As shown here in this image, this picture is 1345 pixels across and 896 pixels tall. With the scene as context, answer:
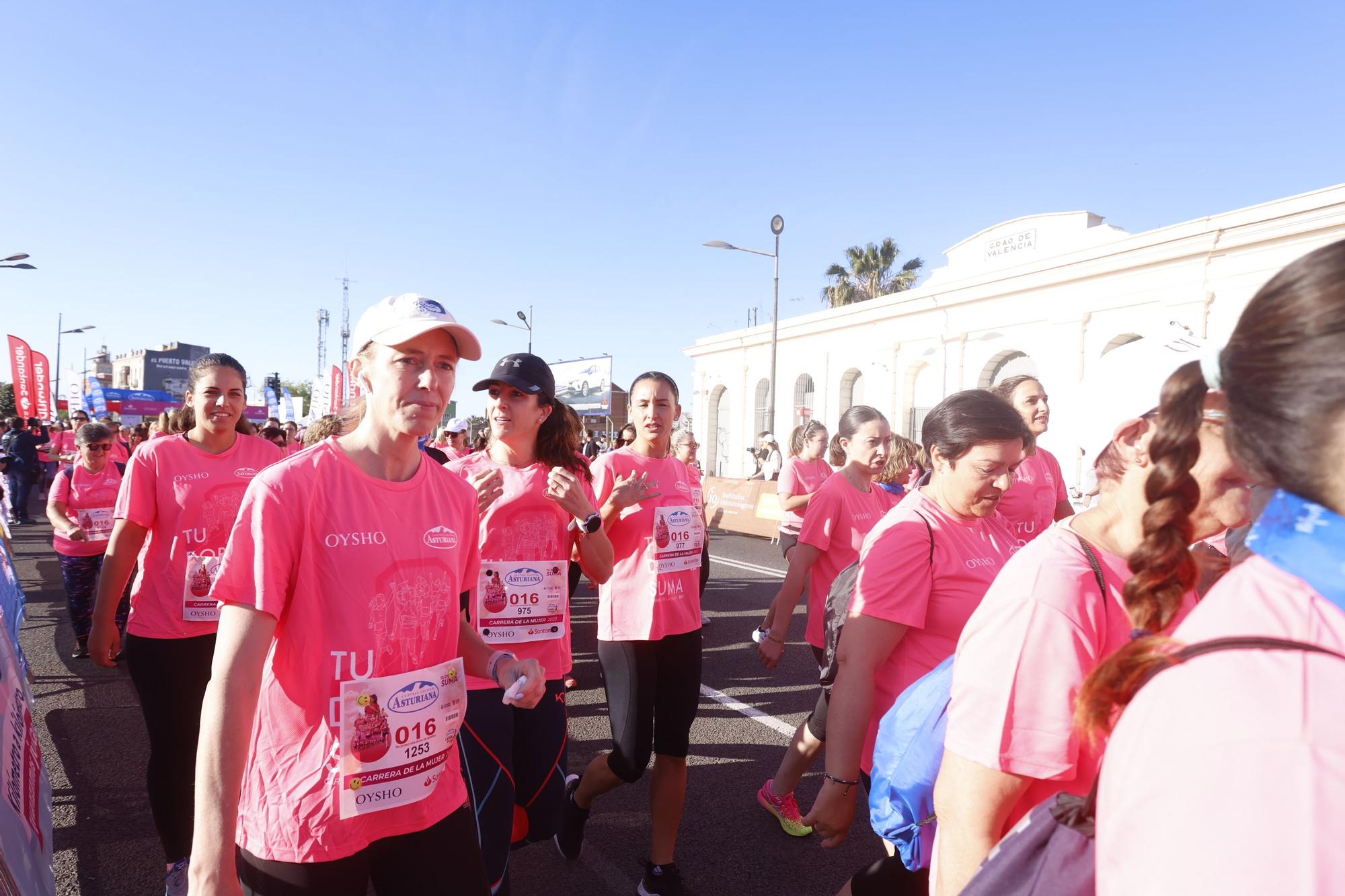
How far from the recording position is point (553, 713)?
291cm

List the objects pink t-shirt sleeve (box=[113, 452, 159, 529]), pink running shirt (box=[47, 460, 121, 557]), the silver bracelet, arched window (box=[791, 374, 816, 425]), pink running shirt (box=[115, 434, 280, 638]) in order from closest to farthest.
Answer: the silver bracelet
pink running shirt (box=[115, 434, 280, 638])
pink t-shirt sleeve (box=[113, 452, 159, 529])
pink running shirt (box=[47, 460, 121, 557])
arched window (box=[791, 374, 816, 425])

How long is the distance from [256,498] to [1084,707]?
165 centimetres

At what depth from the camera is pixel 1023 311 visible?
70.1 feet

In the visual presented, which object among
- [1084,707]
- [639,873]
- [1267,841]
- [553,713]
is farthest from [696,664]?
[1267,841]

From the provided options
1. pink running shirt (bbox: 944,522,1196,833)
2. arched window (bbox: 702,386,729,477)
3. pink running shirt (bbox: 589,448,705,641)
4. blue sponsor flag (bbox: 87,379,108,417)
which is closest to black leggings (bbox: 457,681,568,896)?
pink running shirt (bbox: 589,448,705,641)

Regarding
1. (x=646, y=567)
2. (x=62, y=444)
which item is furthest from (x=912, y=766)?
(x=62, y=444)

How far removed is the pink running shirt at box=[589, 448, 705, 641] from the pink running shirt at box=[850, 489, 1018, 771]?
1074 millimetres

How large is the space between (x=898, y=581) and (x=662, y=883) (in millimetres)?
1810

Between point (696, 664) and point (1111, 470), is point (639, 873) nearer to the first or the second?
point (696, 664)

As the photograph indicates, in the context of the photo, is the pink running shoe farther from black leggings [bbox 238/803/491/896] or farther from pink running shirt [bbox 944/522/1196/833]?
pink running shirt [bbox 944/522/1196/833]

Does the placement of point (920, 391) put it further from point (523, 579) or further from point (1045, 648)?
point (1045, 648)

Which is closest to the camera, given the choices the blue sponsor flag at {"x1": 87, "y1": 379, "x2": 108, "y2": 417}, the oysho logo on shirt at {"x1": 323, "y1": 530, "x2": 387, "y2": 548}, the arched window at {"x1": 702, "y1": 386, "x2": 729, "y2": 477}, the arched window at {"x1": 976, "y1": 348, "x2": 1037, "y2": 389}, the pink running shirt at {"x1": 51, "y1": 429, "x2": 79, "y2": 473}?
the oysho logo on shirt at {"x1": 323, "y1": 530, "x2": 387, "y2": 548}

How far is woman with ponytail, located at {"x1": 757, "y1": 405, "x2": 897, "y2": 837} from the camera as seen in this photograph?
12.5ft

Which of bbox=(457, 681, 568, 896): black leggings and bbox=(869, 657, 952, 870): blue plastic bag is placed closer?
bbox=(869, 657, 952, 870): blue plastic bag
